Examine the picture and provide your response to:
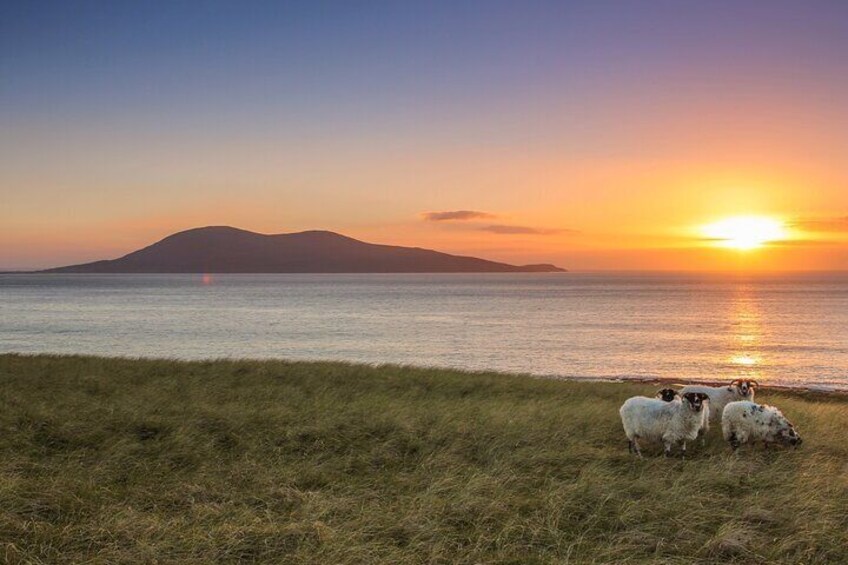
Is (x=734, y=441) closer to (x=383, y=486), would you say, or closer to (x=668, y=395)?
(x=668, y=395)

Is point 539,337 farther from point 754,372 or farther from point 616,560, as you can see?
point 616,560

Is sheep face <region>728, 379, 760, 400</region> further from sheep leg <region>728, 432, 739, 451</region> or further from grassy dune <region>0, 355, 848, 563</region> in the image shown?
sheep leg <region>728, 432, 739, 451</region>

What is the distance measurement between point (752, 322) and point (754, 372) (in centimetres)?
5810

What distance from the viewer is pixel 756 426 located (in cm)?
1373

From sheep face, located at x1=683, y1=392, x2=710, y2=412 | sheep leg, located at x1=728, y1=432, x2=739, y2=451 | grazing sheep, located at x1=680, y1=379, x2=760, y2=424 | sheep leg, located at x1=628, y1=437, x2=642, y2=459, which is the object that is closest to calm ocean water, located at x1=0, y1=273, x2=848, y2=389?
grazing sheep, located at x1=680, y1=379, x2=760, y2=424

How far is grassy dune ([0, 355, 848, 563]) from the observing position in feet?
26.6

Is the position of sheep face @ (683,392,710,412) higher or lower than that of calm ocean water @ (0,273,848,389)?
higher

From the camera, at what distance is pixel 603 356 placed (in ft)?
191

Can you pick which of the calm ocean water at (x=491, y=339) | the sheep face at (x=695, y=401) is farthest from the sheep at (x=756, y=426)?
the calm ocean water at (x=491, y=339)

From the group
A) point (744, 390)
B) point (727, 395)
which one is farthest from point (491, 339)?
point (744, 390)

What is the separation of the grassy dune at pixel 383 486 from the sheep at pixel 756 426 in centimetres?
31

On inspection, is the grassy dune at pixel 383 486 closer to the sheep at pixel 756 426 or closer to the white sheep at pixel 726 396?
the sheep at pixel 756 426

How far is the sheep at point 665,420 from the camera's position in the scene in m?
13.3

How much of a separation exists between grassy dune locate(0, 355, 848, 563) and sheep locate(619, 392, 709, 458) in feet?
1.64
